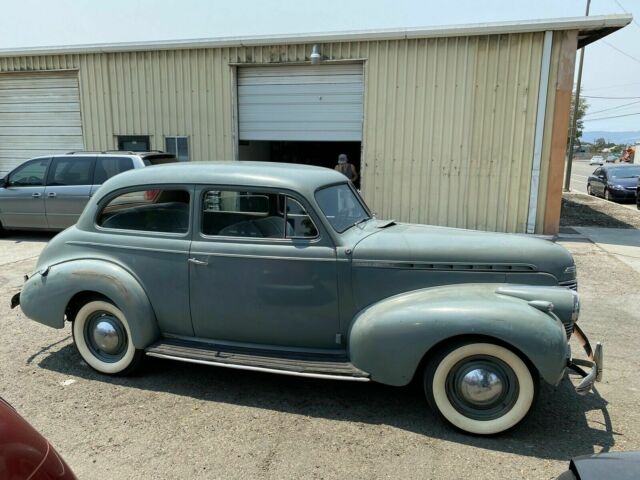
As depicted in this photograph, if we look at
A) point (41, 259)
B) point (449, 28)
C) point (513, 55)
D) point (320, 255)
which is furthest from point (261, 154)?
point (320, 255)

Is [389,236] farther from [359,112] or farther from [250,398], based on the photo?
[359,112]

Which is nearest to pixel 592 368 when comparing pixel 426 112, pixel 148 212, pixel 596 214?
pixel 148 212

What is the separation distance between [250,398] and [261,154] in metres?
10.9

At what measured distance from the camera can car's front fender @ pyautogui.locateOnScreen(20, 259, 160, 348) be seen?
12.6 ft

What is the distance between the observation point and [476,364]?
3199mm

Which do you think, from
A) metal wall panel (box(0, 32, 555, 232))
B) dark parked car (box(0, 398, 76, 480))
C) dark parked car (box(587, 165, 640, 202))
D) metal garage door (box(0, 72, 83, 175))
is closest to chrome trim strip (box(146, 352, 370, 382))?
dark parked car (box(0, 398, 76, 480))

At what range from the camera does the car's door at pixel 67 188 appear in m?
9.42

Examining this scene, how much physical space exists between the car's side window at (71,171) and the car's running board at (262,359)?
673 cm

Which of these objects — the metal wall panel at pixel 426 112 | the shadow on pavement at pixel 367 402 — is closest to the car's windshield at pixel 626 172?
the metal wall panel at pixel 426 112

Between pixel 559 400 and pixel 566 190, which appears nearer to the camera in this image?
pixel 559 400

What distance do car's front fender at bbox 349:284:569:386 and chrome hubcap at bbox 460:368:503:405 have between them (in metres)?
0.26

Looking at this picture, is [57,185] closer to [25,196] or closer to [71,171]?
[71,171]

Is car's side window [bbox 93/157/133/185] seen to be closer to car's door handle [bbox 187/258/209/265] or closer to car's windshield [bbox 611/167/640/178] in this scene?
car's door handle [bbox 187/258/209/265]

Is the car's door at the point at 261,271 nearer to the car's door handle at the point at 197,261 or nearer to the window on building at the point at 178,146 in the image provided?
the car's door handle at the point at 197,261
